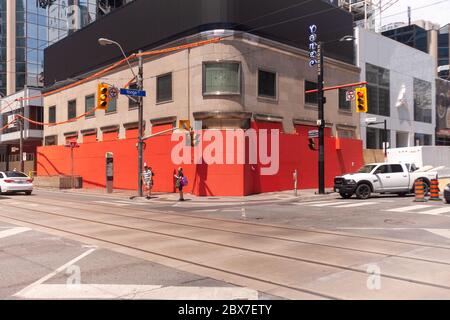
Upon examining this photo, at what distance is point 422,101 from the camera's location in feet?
151

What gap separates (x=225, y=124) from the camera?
88.6 feet

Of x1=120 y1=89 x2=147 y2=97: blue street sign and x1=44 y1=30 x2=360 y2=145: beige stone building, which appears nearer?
x1=120 y1=89 x2=147 y2=97: blue street sign

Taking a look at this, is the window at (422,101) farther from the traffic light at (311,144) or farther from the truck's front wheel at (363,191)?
the truck's front wheel at (363,191)

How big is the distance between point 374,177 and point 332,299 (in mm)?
17769

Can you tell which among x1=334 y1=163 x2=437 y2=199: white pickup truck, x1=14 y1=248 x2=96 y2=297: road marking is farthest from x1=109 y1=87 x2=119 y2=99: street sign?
x1=14 y1=248 x2=96 y2=297: road marking

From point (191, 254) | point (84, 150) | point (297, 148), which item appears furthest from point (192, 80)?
point (191, 254)

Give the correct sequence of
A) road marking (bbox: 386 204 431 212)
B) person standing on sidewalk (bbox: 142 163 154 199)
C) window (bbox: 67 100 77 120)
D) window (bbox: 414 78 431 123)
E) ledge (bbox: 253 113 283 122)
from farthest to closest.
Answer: window (bbox: 414 78 431 123) → window (bbox: 67 100 77 120) → ledge (bbox: 253 113 283 122) → person standing on sidewalk (bbox: 142 163 154 199) → road marking (bbox: 386 204 431 212)

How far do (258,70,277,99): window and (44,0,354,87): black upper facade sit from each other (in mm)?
2570

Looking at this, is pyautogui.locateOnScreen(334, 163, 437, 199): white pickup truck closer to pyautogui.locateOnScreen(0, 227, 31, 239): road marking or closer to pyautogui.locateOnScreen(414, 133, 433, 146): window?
pyautogui.locateOnScreen(0, 227, 31, 239): road marking

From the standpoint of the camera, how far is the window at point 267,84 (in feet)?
93.1

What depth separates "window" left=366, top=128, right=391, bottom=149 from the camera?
3849 cm

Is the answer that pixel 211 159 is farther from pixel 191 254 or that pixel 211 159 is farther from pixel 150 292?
pixel 150 292

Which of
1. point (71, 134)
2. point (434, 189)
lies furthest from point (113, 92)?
point (434, 189)

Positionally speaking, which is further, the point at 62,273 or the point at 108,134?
the point at 108,134
